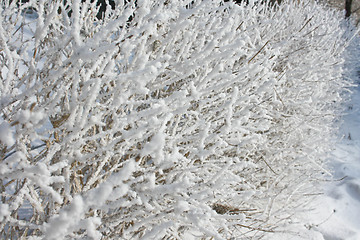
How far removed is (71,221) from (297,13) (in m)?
4.20

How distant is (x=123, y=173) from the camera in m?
0.64

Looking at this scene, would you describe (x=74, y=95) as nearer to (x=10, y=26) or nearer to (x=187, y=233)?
(x=10, y=26)

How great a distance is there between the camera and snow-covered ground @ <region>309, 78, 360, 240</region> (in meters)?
2.61

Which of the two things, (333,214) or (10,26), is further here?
(333,214)

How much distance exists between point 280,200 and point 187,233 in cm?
123

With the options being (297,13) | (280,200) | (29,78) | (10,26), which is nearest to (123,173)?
(29,78)

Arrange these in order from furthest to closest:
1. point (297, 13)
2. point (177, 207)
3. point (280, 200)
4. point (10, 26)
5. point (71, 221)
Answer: point (297, 13) < point (280, 200) < point (10, 26) < point (177, 207) < point (71, 221)

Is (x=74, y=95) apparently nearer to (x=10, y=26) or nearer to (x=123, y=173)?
(x=123, y=173)

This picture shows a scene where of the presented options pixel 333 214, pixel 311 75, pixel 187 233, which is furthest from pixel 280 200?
pixel 311 75

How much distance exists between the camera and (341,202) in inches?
126

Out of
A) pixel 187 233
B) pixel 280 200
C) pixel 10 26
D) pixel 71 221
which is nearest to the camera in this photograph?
pixel 71 221

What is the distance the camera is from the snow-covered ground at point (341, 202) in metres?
2.61

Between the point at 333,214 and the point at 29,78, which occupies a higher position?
the point at 29,78

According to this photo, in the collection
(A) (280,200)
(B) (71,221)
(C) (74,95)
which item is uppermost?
(C) (74,95)
